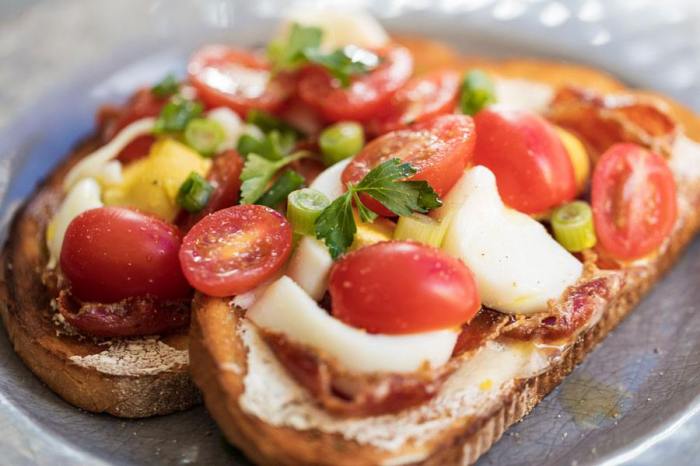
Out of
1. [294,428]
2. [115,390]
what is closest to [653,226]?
[294,428]

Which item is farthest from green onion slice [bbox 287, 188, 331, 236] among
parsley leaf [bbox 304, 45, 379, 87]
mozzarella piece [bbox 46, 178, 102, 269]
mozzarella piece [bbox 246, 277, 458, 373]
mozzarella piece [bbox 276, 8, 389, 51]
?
mozzarella piece [bbox 276, 8, 389, 51]

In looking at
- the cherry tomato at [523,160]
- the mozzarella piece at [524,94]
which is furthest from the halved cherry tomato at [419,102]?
the cherry tomato at [523,160]

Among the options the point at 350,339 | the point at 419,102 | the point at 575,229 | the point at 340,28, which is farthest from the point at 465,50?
the point at 350,339

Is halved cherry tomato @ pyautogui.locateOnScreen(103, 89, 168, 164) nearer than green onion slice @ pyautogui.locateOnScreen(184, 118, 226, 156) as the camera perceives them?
No

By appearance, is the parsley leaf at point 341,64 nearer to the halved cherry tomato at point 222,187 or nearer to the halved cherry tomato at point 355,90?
the halved cherry tomato at point 355,90

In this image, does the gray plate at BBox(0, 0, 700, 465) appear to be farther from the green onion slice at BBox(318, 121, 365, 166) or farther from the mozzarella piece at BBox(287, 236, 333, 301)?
the green onion slice at BBox(318, 121, 365, 166)

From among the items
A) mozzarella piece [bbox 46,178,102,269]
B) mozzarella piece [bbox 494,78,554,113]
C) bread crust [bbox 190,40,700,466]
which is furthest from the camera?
mozzarella piece [bbox 494,78,554,113]
